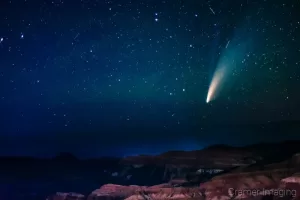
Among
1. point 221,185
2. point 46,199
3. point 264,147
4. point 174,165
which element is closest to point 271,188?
point 221,185

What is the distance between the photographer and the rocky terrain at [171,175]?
1747cm

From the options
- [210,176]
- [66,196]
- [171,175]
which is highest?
[171,175]

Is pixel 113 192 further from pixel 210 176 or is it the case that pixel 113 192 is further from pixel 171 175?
pixel 210 176

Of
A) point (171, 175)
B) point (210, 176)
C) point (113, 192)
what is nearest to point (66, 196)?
point (113, 192)

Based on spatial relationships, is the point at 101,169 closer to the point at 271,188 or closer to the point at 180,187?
the point at 180,187

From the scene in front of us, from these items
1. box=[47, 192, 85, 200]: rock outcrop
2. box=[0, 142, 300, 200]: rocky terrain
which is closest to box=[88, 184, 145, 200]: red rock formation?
box=[0, 142, 300, 200]: rocky terrain

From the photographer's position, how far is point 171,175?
23516mm

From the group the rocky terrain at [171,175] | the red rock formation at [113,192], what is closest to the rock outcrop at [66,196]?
the rocky terrain at [171,175]

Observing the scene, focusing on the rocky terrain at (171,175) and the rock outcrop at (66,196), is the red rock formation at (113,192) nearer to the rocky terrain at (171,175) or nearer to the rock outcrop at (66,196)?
the rocky terrain at (171,175)

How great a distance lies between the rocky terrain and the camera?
57.3 ft

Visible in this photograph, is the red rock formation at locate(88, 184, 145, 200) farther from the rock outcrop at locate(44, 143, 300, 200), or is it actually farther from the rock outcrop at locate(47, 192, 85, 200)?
the rock outcrop at locate(47, 192, 85, 200)

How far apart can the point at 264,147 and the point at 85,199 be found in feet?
46.2

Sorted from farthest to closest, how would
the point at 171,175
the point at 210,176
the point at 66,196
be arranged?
1. the point at 66,196
2. the point at 171,175
3. the point at 210,176

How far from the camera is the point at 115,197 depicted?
22906mm
